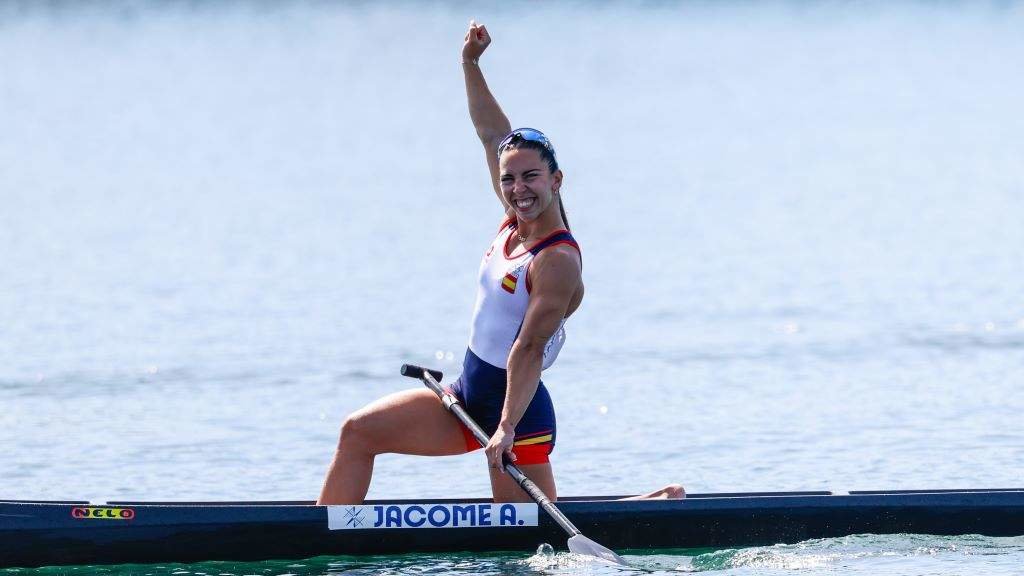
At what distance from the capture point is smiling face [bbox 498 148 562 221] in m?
9.12

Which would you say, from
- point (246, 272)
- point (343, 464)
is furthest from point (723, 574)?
point (246, 272)

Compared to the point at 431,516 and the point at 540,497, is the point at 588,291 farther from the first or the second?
the point at 540,497

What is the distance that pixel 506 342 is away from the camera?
939 centimetres

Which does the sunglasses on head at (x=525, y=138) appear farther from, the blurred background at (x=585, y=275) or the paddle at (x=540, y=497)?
the blurred background at (x=585, y=275)

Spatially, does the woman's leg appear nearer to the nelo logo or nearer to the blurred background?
the nelo logo

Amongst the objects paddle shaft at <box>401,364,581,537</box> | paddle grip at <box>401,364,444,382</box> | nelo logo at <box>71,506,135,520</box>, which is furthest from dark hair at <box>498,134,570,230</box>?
nelo logo at <box>71,506,135,520</box>

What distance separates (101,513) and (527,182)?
281 centimetres

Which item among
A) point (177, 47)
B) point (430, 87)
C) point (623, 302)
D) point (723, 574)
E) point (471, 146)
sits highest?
point (177, 47)

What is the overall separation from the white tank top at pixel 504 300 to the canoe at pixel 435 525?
Answer: 0.85 metres

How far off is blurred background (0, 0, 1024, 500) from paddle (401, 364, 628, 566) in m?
3.11

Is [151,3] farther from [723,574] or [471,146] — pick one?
[723,574]

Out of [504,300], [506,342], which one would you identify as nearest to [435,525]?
[506,342]

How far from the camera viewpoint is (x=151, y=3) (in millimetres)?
98688

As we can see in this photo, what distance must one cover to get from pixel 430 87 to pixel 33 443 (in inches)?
1961
